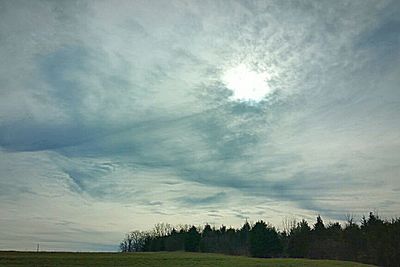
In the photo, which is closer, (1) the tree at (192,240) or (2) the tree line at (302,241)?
(2) the tree line at (302,241)

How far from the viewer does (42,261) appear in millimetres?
75250

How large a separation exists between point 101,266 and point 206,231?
329 feet

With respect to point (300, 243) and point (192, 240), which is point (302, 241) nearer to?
point (300, 243)

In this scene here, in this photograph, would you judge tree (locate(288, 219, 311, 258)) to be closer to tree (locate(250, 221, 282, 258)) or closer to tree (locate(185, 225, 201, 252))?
tree (locate(250, 221, 282, 258))

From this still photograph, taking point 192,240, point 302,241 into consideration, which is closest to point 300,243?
point 302,241

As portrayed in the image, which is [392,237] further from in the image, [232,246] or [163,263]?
[232,246]

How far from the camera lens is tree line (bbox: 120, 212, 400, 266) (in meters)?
88.9

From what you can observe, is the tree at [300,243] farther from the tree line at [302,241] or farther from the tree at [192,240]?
the tree at [192,240]

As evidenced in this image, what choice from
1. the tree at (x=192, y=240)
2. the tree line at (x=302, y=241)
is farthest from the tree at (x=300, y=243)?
the tree at (x=192, y=240)

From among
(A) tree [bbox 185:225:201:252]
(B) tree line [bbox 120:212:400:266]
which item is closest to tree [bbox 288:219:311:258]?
(B) tree line [bbox 120:212:400:266]

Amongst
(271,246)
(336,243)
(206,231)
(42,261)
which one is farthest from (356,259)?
(206,231)

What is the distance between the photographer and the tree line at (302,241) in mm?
88875

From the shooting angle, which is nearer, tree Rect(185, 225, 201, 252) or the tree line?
the tree line

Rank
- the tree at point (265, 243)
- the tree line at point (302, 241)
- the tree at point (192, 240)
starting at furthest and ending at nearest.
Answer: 1. the tree at point (192, 240)
2. the tree at point (265, 243)
3. the tree line at point (302, 241)
